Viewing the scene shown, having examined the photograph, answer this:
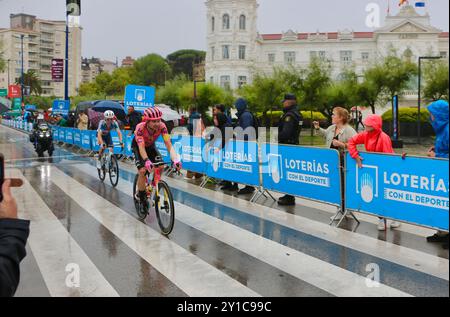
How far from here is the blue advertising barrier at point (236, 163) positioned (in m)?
9.95

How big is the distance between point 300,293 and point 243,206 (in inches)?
189

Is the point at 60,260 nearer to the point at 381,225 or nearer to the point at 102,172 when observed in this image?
the point at 381,225

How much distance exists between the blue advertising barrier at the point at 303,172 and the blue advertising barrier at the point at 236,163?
0.33 m

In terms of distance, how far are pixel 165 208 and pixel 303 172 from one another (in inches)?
114

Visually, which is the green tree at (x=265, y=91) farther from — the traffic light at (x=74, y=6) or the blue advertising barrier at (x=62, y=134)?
the traffic light at (x=74, y=6)

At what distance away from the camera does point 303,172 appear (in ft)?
28.1

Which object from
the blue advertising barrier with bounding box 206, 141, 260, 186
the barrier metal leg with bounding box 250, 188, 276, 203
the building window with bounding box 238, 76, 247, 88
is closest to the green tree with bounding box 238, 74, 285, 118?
the building window with bounding box 238, 76, 247, 88

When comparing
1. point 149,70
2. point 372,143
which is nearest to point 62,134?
point 149,70

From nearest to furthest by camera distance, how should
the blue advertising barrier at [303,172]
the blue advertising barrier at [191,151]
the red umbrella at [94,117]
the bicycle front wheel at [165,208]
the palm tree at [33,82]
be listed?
the bicycle front wheel at [165,208]
the blue advertising barrier at [303,172]
the blue advertising barrier at [191,151]
the red umbrella at [94,117]
the palm tree at [33,82]

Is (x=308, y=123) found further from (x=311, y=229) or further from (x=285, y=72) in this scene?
(x=311, y=229)

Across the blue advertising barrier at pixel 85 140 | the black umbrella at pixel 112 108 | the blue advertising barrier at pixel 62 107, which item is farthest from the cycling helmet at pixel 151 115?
the blue advertising barrier at pixel 62 107

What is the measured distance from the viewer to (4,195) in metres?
1.98

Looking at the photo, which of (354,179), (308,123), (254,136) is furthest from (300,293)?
(308,123)

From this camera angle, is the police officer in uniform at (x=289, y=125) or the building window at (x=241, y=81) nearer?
the police officer in uniform at (x=289, y=125)
